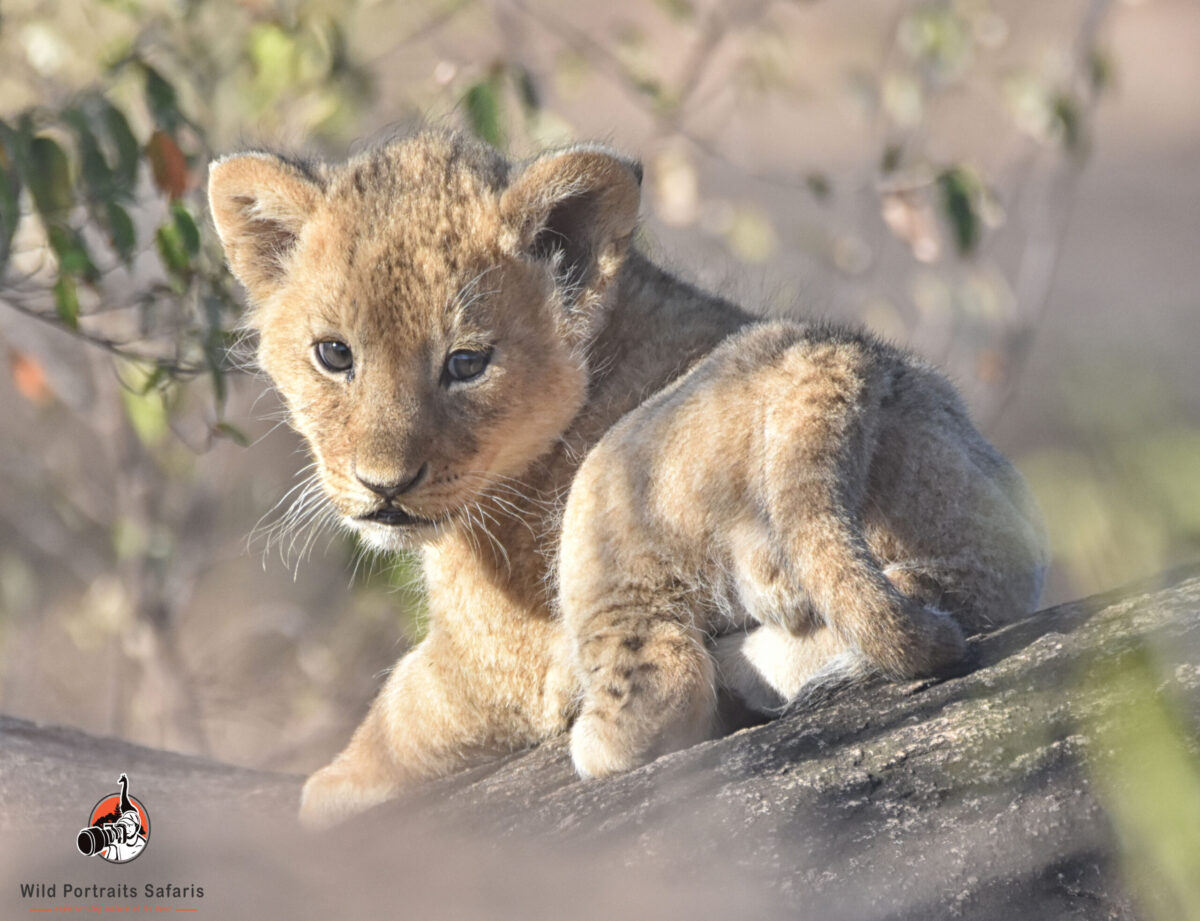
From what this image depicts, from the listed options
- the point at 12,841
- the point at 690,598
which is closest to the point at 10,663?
the point at 12,841

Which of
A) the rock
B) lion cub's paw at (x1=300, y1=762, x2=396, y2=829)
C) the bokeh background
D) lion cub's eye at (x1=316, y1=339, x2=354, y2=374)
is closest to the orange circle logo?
the rock

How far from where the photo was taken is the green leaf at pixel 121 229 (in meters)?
4.46

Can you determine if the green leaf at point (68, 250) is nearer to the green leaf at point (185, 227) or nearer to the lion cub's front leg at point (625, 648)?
the green leaf at point (185, 227)

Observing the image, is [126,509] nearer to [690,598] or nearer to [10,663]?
[10,663]

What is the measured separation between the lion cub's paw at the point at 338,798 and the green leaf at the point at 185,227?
5.77 feet

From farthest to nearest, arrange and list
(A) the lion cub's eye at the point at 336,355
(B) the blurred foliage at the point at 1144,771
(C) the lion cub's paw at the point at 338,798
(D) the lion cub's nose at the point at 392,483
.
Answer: (C) the lion cub's paw at the point at 338,798 < (A) the lion cub's eye at the point at 336,355 < (D) the lion cub's nose at the point at 392,483 < (B) the blurred foliage at the point at 1144,771

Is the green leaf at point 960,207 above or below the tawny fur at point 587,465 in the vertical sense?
above

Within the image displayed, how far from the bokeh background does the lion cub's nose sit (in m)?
0.75

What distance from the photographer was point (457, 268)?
3742mm

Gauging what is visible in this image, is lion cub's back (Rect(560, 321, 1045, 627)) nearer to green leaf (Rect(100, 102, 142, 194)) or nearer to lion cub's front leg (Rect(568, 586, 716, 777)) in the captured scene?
Result: lion cub's front leg (Rect(568, 586, 716, 777))

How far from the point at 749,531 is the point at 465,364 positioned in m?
0.93

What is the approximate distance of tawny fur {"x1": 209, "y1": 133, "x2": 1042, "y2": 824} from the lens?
333 centimetres

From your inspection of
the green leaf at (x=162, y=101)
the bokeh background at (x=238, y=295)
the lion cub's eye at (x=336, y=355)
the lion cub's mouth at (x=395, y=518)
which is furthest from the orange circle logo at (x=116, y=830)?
the green leaf at (x=162, y=101)

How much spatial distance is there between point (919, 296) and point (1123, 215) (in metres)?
9.29
